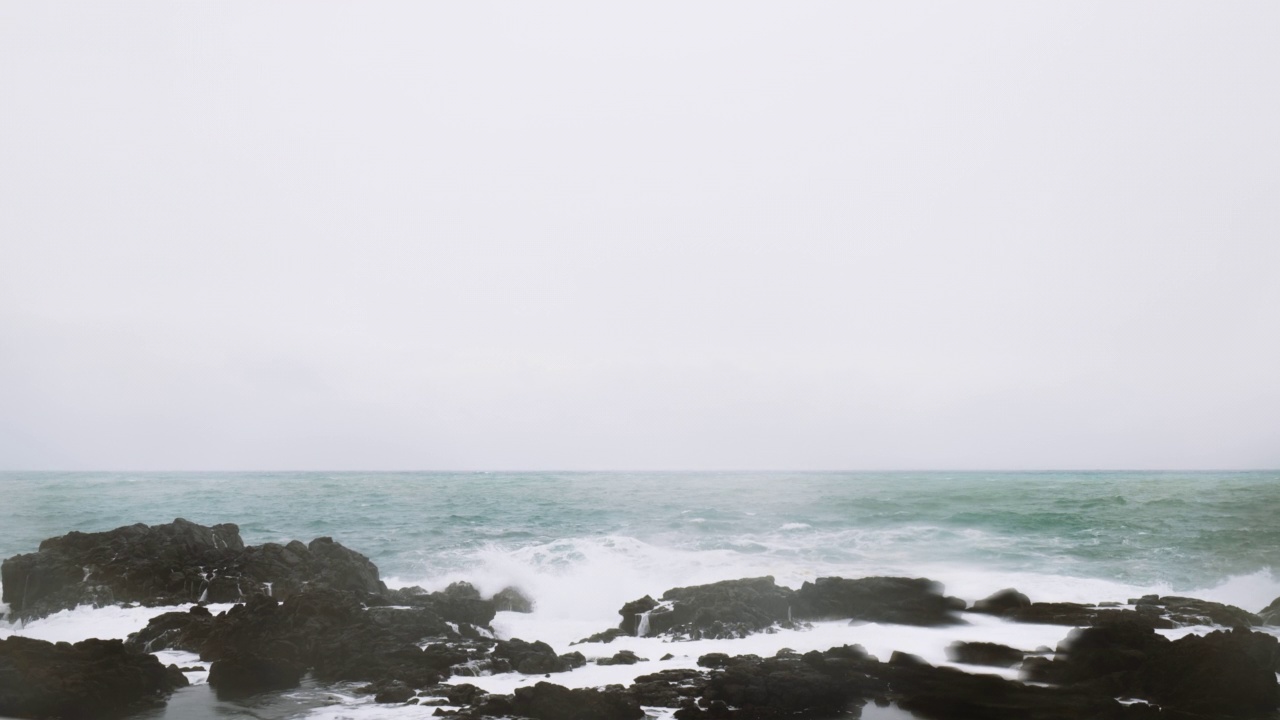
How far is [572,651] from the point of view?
13.5m

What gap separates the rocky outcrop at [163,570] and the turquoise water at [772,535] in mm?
5547

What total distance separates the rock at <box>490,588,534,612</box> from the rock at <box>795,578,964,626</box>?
7.12m

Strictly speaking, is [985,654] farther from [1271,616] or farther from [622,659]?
[1271,616]

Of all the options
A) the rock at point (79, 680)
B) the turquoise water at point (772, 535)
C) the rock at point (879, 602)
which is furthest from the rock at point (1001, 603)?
the rock at point (79, 680)

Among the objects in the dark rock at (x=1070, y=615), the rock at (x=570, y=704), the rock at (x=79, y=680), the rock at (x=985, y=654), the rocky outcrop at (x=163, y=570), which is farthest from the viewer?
the rocky outcrop at (x=163, y=570)

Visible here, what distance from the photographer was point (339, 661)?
40.5ft

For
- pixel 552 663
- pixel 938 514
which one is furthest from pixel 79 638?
pixel 938 514

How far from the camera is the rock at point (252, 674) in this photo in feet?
37.2

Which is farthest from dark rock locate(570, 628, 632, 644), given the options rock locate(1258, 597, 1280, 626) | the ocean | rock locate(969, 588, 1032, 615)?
rock locate(1258, 597, 1280, 626)

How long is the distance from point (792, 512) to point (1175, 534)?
17.6m

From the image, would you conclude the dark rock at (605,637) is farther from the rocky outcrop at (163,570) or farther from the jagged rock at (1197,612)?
the jagged rock at (1197,612)

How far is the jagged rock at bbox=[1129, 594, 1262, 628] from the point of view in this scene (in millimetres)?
14375

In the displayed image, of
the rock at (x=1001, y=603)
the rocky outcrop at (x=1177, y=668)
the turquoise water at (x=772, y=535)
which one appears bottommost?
the turquoise water at (x=772, y=535)

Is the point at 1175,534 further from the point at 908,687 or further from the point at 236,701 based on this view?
the point at 236,701
